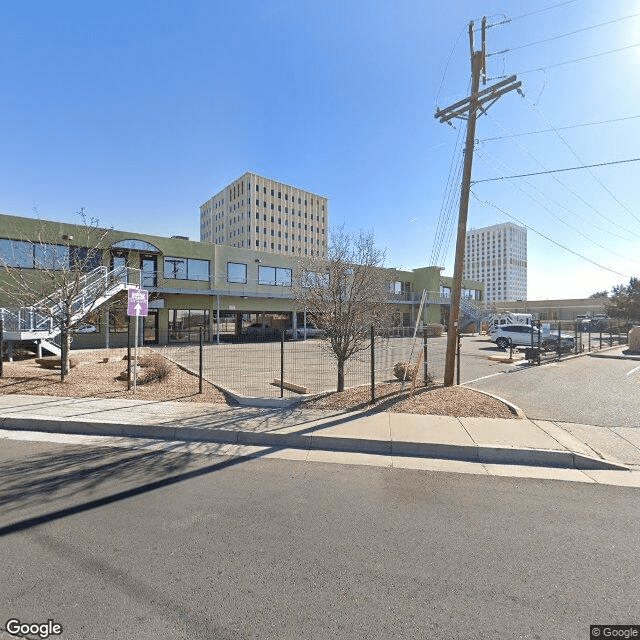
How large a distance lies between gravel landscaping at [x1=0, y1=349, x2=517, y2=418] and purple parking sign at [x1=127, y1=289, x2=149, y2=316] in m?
2.07

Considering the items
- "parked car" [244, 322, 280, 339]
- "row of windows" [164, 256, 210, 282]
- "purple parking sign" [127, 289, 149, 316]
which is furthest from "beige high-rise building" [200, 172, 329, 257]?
"purple parking sign" [127, 289, 149, 316]

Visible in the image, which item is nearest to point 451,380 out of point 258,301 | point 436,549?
point 436,549

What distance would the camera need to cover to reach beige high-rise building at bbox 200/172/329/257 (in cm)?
8488

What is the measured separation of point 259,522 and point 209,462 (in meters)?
1.77

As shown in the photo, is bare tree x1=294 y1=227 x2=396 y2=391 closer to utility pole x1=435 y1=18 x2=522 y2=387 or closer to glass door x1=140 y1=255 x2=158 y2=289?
utility pole x1=435 y1=18 x2=522 y2=387

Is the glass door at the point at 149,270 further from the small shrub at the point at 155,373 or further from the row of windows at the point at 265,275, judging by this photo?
the small shrub at the point at 155,373

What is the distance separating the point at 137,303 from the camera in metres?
9.10

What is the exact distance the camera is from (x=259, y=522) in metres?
3.32

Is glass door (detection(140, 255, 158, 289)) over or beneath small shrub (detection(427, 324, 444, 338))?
over

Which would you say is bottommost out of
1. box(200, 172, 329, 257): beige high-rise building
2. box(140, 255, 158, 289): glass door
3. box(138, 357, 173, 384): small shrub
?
box(138, 357, 173, 384): small shrub

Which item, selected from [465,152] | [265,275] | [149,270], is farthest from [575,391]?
[149,270]

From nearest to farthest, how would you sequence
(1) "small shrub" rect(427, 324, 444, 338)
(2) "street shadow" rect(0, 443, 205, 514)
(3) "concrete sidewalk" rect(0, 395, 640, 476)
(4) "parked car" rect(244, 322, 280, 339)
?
1. (2) "street shadow" rect(0, 443, 205, 514)
2. (3) "concrete sidewalk" rect(0, 395, 640, 476)
3. (4) "parked car" rect(244, 322, 280, 339)
4. (1) "small shrub" rect(427, 324, 444, 338)

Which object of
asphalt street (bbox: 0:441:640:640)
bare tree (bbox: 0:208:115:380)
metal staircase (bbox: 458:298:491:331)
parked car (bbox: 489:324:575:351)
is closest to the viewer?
asphalt street (bbox: 0:441:640:640)

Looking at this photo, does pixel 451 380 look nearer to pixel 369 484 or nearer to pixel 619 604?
pixel 369 484
